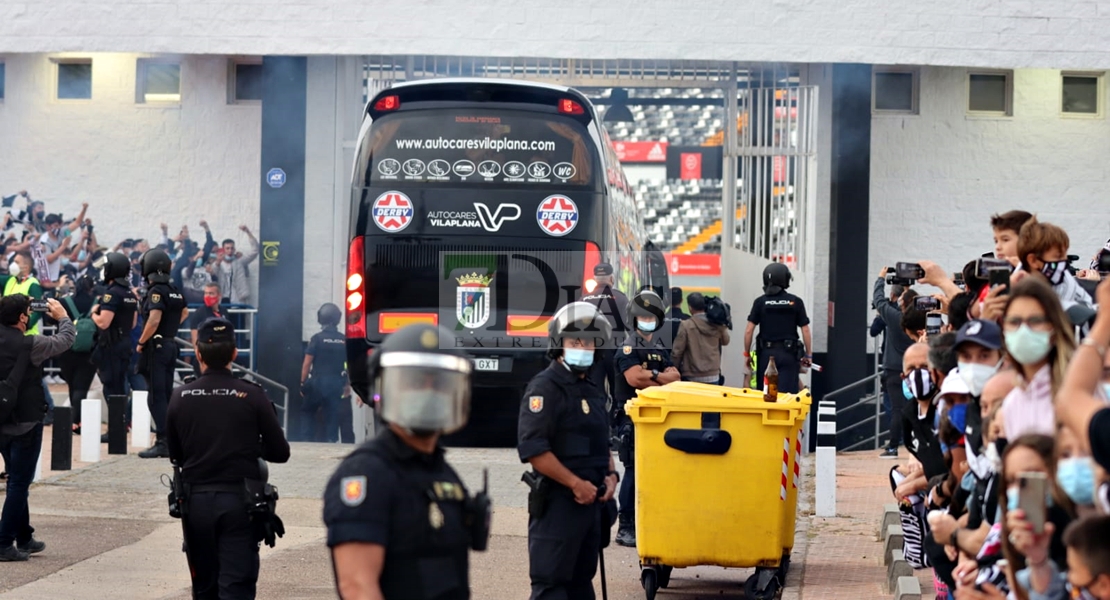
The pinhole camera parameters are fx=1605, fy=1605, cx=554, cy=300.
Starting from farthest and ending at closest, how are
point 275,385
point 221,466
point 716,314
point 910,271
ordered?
point 275,385, point 716,314, point 910,271, point 221,466

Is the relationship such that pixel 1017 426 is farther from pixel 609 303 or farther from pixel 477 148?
pixel 477 148

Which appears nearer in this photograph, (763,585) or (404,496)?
(404,496)

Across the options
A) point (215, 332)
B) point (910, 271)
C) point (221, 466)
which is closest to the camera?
point (221, 466)

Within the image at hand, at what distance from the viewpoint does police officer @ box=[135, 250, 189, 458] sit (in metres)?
14.3

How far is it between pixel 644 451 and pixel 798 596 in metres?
1.25

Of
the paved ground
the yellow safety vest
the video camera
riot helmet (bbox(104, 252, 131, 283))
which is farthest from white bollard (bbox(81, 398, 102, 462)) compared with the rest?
the video camera

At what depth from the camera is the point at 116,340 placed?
15.3 metres

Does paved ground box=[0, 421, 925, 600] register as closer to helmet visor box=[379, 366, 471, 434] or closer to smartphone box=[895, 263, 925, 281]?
smartphone box=[895, 263, 925, 281]

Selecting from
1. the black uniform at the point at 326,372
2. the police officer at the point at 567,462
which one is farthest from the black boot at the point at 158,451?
the police officer at the point at 567,462

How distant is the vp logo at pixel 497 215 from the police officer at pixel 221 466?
7.39m

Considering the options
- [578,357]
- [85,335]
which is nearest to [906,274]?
[578,357]

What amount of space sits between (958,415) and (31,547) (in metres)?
6.36

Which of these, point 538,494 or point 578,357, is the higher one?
point 578,357

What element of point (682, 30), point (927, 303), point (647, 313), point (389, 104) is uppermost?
point (682, 30)
